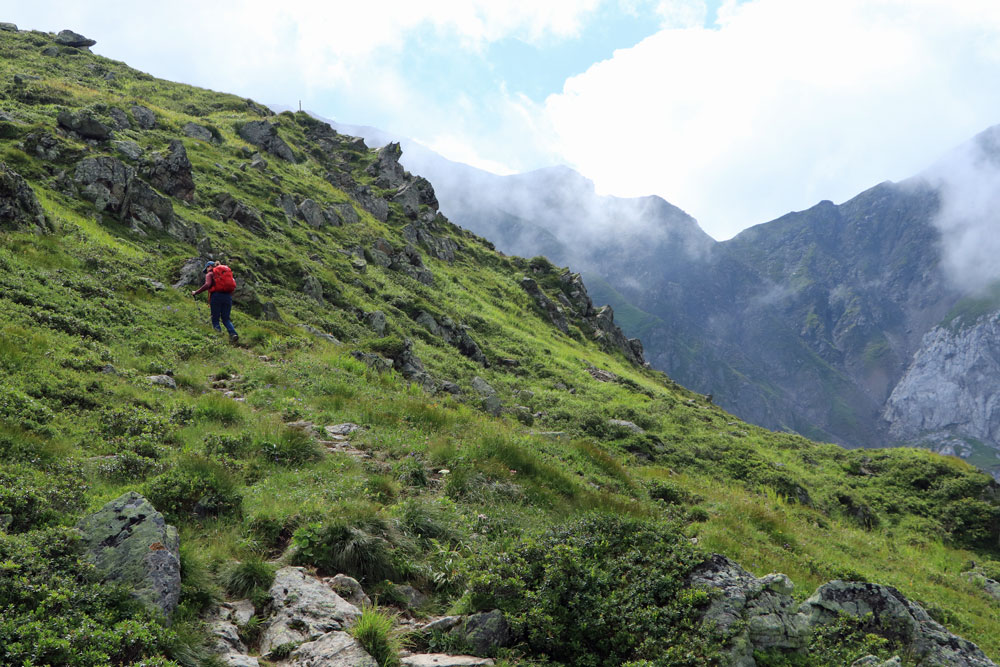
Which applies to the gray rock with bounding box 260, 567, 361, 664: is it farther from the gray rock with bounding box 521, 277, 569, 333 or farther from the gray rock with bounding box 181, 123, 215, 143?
the gray rock with bounding box 521, 277, 569, 333

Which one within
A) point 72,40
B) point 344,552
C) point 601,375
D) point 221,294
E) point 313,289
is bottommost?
point 344,552

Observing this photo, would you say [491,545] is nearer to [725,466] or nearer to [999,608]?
[999,608]

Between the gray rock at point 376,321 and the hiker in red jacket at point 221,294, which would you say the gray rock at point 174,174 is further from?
the hiker in red jacket at point 221,294

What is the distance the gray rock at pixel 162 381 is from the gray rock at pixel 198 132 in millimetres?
39657

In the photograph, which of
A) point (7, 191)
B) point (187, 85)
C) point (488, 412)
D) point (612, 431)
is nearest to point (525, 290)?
point (612, 431)

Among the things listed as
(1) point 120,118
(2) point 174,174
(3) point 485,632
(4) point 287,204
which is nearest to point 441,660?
(3) point 485,632

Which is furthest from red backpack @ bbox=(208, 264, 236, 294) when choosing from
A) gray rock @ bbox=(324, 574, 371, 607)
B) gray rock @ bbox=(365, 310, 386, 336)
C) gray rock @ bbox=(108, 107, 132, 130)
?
gray rock @ bbox=(108, 107, 132, 130)

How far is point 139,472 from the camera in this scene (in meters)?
8.44

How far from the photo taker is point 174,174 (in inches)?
1243

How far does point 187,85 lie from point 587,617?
84.3m

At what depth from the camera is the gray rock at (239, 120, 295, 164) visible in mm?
54406

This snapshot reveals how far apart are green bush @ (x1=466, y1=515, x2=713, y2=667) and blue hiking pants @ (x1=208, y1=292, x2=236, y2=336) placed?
1517 centimetres

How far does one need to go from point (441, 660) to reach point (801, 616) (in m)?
4.28

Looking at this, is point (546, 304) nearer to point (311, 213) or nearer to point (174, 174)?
point (311, 213)
